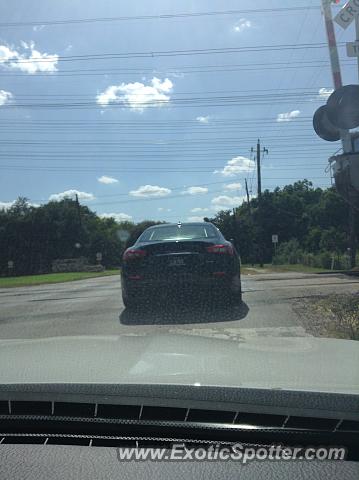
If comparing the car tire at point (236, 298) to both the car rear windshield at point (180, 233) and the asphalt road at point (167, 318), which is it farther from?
the car rear windshield at point (180, 233)

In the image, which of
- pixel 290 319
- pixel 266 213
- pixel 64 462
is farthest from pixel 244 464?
pixel 266 213

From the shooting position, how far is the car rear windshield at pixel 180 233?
338 inches

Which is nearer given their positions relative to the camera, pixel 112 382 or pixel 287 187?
pixel 112 382

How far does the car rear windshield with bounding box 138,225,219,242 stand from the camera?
860 cm

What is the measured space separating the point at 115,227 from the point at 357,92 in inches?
4368

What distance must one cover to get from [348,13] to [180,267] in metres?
4.32

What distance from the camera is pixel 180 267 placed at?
803 cm

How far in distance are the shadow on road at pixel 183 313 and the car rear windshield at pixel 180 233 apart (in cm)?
112

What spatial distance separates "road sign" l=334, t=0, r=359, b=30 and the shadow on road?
4541 millimetres

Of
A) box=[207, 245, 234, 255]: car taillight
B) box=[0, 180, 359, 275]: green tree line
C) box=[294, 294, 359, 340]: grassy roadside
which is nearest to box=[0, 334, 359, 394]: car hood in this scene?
Result: box=[294, 294, 359, 340]: grassy roadside

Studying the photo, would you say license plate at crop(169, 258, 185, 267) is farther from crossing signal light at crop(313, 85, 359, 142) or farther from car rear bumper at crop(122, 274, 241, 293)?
crossing signal light at crop(313, 85, 359, 142)

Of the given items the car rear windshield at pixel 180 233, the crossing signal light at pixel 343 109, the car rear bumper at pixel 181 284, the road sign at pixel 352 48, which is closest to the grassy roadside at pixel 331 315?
the car rear bumper at pixel 181 284

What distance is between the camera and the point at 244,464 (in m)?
2.33

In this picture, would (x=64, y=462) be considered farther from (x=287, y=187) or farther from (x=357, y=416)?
(x=287, y=187)
